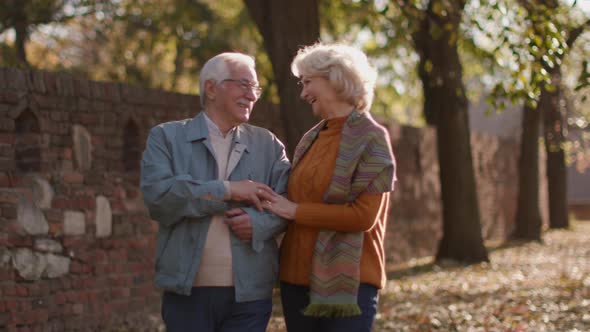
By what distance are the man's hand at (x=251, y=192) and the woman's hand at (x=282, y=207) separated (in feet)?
0.07

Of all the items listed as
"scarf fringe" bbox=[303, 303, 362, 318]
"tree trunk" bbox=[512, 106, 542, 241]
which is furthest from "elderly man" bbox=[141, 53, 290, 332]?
"tree trunk" bbox=[512, 106, 542, 241]

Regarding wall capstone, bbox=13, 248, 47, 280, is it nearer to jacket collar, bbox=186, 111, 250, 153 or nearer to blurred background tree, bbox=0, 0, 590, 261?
blurred background tree, bbox=0, 0, 590, 261

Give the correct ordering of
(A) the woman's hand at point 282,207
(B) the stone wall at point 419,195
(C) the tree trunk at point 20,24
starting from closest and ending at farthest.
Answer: (A) the woman's hand at point 282,207
(B) the stone wall at point 419,195
(C) the tree trunk at point 20,24

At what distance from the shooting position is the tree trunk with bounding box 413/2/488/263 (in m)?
13.2

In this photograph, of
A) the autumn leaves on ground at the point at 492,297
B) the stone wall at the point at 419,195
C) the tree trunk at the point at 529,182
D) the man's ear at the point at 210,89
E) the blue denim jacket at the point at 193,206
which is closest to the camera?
the blue denim jacket at the point at 193,206

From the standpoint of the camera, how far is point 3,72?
7000mm

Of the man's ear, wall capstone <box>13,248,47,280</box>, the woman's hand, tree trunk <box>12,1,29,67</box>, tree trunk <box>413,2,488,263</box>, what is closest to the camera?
the woman's hand

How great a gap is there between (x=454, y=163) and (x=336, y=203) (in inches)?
393

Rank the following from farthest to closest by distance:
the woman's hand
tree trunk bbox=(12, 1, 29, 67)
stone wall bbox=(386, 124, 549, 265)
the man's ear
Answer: tree trunk bbox=(12, 1, 29, 67) → stone wall bbox=(386, 124, 549, 265) → the man's ear → the woman's hand

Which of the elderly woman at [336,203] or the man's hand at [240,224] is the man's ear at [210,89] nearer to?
the elderly woman at [336,203]

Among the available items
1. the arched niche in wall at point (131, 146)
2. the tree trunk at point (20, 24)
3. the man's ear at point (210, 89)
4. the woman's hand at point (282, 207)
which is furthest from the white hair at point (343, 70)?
the tree trunk at point (20, 24)

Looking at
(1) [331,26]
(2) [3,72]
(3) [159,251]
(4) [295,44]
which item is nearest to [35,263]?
(2) [3,72]

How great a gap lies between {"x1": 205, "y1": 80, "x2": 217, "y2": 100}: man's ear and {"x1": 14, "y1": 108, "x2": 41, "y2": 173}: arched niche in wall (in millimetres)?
3957

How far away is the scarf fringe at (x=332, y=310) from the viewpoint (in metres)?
3.47
